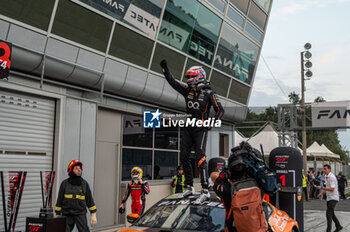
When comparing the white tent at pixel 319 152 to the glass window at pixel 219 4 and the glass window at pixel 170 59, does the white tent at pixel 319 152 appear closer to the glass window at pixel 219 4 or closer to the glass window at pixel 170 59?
the glass window at pixel 219 4

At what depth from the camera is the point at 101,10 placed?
10.6 meters

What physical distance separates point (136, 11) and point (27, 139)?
525cm

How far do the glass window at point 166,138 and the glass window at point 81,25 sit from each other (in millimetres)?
4413

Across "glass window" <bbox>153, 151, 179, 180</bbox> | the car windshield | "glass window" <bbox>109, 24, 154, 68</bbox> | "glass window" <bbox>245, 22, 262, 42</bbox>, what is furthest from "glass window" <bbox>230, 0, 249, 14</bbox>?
the car windshield

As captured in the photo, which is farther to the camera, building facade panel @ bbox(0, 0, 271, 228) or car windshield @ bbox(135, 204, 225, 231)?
building facade panel @ bbox(0, 0, 271, 228)

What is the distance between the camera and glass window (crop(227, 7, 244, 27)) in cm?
1692

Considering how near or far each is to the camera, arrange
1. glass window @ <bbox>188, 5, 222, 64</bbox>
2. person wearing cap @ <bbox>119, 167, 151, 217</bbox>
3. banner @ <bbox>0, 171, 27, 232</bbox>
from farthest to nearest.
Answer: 1. glass window @ <bbox>188, 5, 222, 64</bbox>
2. person wearing cap @ <bbox>119, 167, 151, 217</bbox>
3. banner @ <bbox>0, 171, 27, 232</bbox>

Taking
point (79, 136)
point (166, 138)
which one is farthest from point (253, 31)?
point (79, 136)

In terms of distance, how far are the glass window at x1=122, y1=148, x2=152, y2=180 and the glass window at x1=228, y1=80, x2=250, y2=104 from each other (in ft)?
21.8

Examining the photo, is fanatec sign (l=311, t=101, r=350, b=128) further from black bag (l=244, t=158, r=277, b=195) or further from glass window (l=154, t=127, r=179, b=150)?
black bag (l=244, t=158, r=277, b=195)

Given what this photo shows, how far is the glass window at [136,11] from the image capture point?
10.7 m

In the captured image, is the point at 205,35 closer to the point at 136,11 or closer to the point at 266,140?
the point at 136,11

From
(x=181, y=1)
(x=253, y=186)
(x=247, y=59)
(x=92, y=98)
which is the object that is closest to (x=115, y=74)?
(x=92, y=98)

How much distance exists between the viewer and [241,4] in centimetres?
1773
